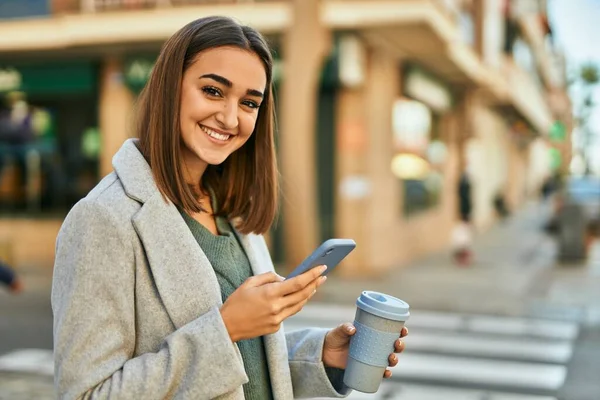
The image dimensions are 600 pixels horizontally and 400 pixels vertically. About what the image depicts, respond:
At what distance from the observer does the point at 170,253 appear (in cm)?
163

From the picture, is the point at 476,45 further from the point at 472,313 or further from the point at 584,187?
the point at 472,313

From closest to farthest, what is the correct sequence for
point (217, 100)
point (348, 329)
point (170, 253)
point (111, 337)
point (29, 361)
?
point (111, 337) < point (170, 253) < point (217, 100) < point (348, 329) < point (29, 361)

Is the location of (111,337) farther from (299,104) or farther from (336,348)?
(299,104)

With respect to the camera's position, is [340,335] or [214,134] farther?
[340,335]

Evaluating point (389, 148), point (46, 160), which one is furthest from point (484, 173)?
point (46, 160)

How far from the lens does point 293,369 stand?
2.10m

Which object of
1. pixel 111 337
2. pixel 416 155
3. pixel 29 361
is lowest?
pixel 29 361

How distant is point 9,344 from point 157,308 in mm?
6813

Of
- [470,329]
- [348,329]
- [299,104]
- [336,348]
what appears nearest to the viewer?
[348,329]

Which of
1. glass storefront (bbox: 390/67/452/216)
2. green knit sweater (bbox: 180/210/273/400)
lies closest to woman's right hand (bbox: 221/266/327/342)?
green knit sweater (bbox: 180/210/273/400)

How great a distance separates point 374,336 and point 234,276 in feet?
1.21

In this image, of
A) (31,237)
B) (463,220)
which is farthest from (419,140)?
(31,237)

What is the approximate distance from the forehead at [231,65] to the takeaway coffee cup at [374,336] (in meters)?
0.60

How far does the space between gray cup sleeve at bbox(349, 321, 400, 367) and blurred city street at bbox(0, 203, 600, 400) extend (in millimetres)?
4347
